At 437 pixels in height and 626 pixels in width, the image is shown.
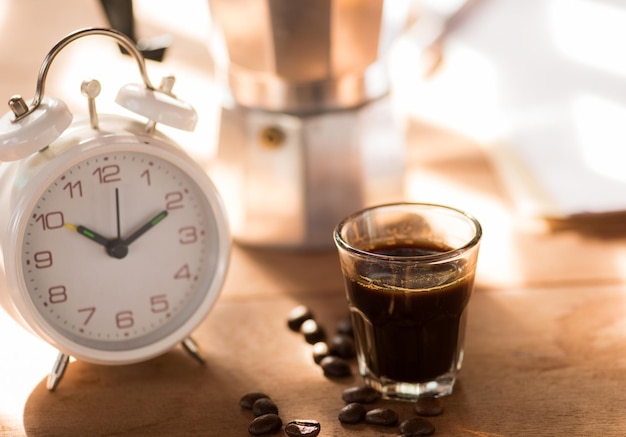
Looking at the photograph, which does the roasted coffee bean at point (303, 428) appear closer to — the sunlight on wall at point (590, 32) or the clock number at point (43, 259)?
the clock number at point (43, 259)

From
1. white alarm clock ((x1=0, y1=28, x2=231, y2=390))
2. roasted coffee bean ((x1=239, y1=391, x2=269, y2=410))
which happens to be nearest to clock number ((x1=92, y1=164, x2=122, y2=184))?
white alarm clock ((x1=0, y1=28, x2=231, y2=390))

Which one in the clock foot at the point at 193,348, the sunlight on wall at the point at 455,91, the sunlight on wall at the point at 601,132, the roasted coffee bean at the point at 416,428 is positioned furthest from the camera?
the sunlight on wall at the point at 455,91

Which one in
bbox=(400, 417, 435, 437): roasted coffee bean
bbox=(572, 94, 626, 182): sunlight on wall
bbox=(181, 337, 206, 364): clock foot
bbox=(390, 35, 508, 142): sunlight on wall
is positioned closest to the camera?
bbox=(400, 417, 435, 437): roasted coffee bean

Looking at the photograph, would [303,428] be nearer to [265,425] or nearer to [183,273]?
[265,425]

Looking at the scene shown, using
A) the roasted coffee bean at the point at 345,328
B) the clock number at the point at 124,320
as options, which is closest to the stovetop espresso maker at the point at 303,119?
the roasted coffee bean at the point at 345,328

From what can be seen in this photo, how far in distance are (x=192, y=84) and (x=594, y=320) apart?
2.43ft

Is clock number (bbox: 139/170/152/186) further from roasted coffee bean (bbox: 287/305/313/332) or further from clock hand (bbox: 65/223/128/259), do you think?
roasted coffee bean (bbox: 287/305/313/332)

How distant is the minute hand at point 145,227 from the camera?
803 millimetres

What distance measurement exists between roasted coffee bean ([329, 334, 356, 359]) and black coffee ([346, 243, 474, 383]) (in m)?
0.05

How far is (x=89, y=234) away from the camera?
787 mm

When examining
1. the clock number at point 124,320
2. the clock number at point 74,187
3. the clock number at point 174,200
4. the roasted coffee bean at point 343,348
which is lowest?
the roasted coffee bean at point 343,348

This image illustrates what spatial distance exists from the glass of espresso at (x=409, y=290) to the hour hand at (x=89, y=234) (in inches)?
8.0

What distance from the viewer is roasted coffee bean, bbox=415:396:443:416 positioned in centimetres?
77

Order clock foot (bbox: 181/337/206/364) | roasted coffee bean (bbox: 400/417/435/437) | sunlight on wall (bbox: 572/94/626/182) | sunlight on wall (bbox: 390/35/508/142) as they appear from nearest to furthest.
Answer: roasted coffee bean (bbox: 400/417/435/437) → clock foot (bbox: 181/337/206/364) → sunlight on wall (bbox: 572/94/626/182) → sunlight on wall (bbox: 390/35/508/142)
